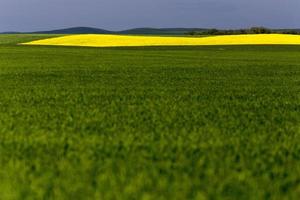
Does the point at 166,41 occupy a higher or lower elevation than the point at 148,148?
lower

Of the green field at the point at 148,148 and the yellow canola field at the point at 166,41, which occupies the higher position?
the green field at the point at 148,148

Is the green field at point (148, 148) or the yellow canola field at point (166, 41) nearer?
the green field at point (148, 148)

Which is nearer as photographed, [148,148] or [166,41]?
[148,148]

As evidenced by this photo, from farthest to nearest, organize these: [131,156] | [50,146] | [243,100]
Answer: [243,100] < [50,146] < [131,156]

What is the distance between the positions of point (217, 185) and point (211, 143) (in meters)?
2.08

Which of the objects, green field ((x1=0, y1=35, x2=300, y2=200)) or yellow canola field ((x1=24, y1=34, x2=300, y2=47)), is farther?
yellow canola field ((x1=24, y1=34, x2=300, y2=47))

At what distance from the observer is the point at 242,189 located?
5664 millimetres

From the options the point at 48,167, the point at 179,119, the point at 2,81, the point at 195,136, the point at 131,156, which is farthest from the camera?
the point at 2,81

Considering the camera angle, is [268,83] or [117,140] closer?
[117,140]

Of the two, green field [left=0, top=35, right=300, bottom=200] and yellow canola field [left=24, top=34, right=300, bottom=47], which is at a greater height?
green field [left=0, top=35, right=300, bottom=200]

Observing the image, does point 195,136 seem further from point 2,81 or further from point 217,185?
point 2,81

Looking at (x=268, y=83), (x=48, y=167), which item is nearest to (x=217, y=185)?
(x=48, y=167)

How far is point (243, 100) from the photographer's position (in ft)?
47.3

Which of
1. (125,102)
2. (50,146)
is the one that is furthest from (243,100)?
(50,146)
